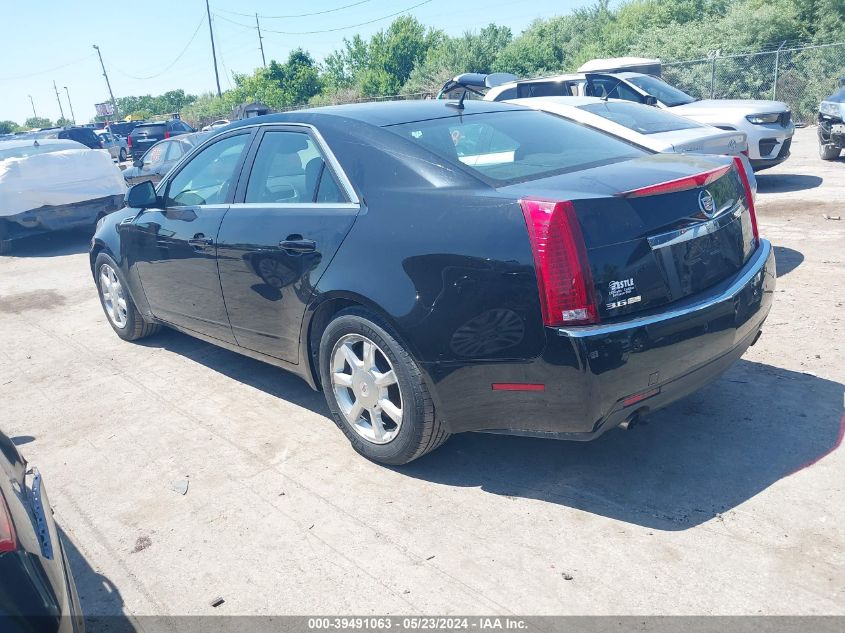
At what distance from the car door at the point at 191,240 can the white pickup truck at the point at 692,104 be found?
267 inches

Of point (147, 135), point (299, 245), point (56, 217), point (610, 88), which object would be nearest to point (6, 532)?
point (299, 245)

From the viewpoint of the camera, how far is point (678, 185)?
10.5 feet

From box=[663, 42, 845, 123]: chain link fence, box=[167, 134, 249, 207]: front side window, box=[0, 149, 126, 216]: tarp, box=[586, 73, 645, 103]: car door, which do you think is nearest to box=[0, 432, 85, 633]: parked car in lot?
box=[167, 134, 249, 207]: front side window

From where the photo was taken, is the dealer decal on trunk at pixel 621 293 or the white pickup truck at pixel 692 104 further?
the white pickup truck at pixel 692 104

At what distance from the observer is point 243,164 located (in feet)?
14.8

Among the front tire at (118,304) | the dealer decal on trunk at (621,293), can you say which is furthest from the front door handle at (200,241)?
the dealer decal on trunk at (621,293)

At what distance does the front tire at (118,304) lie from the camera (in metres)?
5.96

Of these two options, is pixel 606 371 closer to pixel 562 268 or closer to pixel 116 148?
pixel 562 268

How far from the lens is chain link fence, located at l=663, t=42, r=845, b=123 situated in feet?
67.2

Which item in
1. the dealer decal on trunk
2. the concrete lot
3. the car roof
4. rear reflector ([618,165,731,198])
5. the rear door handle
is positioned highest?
the car roof

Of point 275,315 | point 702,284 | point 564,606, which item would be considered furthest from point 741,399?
point 275,315

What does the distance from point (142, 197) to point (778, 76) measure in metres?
21.0

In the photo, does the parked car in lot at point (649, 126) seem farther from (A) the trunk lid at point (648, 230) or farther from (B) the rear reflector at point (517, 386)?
(B) the rear reflector at point (517, 386)

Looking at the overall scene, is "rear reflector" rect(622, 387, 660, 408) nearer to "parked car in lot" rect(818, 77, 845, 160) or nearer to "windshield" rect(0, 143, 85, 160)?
"parked car in lot" rect(818, 77, 845, 160)
